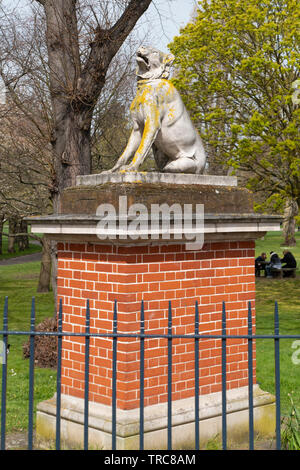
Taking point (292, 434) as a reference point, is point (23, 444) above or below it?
below

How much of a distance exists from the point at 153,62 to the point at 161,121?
625mm

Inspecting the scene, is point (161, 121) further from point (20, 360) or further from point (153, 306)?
point (20, 360)

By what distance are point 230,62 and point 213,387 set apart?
506 inches

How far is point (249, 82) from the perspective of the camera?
1617 centimetres

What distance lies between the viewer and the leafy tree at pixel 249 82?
1520 centimetres

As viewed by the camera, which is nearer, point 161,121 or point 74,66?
point 161,121

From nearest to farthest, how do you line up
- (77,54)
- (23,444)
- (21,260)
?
(23,444) → (77,54) → (21,260)

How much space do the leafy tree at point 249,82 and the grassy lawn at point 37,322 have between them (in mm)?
3354

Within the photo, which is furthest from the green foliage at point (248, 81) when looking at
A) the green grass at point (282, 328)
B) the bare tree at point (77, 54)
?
the bare tree at point (77, 54)

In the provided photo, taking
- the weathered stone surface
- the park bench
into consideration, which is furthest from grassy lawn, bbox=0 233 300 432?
the weathered stone surface

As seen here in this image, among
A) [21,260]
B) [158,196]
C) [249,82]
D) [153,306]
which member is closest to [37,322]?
[249,82]

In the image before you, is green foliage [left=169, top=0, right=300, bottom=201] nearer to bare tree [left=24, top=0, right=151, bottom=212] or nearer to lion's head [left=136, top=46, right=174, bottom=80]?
bare tree [left=24, top=0, right=151, bottom=212]
